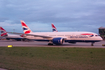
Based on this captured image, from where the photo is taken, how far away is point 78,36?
25.9 metres

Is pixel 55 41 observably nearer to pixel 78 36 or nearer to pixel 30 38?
pixel 78 36

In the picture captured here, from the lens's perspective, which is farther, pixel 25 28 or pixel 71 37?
pixel 25 28
